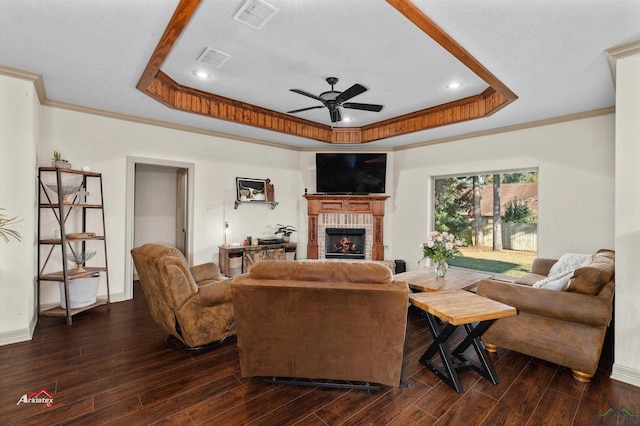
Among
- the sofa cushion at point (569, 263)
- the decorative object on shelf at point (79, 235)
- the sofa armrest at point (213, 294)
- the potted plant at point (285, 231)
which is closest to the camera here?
the sofa armrest at point (213, 294)

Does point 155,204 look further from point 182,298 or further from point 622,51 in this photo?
point 622,51

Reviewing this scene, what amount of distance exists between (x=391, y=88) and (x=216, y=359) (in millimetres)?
3595

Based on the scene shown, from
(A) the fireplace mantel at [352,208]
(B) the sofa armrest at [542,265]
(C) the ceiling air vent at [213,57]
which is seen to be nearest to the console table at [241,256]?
(A) the fireplace mantel at [352,208]

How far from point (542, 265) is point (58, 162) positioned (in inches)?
248

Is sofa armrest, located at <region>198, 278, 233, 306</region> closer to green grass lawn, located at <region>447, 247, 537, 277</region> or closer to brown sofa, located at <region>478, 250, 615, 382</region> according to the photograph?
brown sofa, located at <region>478, 250, 615, 382</region>

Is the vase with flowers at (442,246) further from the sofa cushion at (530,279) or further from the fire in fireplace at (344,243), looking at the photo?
the fire in fireplace at (344,243)

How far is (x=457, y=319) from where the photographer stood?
1972 mm

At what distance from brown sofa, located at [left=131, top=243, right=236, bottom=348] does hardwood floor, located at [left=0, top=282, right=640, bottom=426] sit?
0.71 ft

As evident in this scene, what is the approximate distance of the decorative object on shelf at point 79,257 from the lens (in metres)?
3.79

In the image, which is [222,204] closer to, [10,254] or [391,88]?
[10,254]

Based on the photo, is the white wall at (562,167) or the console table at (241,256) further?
the console table at (241,256)

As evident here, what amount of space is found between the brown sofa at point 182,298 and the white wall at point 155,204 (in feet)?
10.6

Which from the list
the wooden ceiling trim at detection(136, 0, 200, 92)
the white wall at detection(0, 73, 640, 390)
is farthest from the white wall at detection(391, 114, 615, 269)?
the wooden ceiling trim at detection(136, 0, 200, 92)

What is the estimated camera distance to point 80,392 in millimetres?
2207
